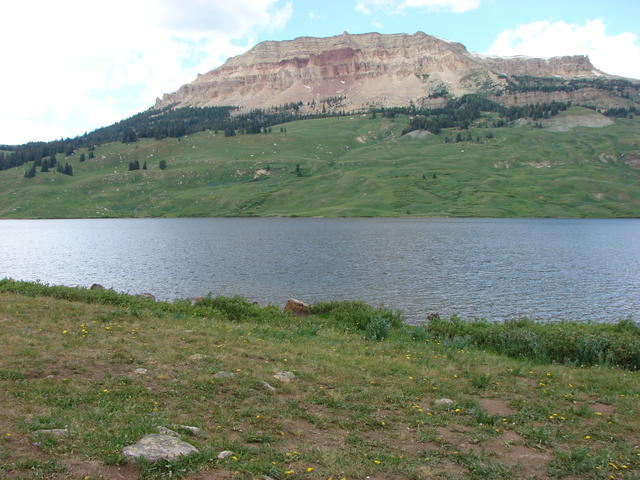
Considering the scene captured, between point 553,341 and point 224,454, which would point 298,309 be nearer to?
point 553,341

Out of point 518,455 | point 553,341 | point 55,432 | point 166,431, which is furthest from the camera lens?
point 553,341

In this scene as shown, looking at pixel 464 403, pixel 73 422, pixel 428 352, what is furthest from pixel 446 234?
pixel 73 422

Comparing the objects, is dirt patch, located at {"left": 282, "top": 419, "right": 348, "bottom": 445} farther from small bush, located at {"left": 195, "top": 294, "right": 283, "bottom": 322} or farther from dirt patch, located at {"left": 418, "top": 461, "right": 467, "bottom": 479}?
small bush, located at {"left": 195, "top": 294, "right": 283, "bottom": 322}

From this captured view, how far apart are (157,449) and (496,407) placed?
10.9 m

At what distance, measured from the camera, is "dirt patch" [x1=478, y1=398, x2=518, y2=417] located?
14.6 metres

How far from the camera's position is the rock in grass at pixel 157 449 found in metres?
9.67

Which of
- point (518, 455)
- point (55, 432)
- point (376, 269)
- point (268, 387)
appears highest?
point (55, 432)

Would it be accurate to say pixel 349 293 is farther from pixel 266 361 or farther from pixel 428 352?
pixel 266 361

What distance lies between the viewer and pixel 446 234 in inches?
4345

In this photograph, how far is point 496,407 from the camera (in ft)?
50.0

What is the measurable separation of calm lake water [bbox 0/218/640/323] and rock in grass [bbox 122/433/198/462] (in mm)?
29800

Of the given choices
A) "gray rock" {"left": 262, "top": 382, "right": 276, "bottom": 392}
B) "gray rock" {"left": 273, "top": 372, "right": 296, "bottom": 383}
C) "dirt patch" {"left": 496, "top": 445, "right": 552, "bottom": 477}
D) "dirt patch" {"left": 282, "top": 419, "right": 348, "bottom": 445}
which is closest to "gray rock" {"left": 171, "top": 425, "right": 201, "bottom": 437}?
"dirt patch" {"left": 282, "top": 419, "right": 348, "bottom": 445}

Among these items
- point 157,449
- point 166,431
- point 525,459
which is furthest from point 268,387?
point 525,459

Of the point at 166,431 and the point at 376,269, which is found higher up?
the point at 166,431
